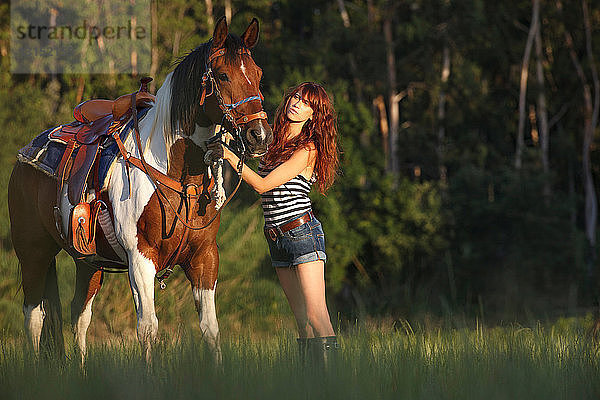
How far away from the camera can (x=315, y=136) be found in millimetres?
4590

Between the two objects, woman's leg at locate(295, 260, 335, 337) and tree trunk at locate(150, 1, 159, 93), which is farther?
tree trunk at locate(150, 1, 159, 93)

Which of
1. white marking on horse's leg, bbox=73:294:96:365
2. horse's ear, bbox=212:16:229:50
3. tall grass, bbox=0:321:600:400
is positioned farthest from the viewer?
white marking on horse's leg, bbox=73:294:96:365

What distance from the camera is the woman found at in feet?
14.5

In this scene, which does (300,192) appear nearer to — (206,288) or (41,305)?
(206,288)

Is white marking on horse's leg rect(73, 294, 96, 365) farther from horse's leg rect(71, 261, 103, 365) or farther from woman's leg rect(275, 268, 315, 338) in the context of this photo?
woman's leg rect(275, 268, 315, 338)

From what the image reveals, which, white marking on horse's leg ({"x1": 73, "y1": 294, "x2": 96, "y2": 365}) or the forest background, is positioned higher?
the forest background

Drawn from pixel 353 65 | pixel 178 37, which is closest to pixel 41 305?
pixel 178 37

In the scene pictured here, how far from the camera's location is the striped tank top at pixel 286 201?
4.48 meters

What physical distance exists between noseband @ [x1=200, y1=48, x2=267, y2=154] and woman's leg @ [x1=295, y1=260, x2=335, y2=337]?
791mm

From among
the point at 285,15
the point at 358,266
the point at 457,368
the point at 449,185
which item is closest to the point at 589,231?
the point at 449,185

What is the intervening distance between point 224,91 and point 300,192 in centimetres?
79

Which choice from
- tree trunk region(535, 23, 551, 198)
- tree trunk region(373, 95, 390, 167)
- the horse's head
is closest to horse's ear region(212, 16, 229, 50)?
the horse's head

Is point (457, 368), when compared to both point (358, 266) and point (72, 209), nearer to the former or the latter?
point (72, 209)

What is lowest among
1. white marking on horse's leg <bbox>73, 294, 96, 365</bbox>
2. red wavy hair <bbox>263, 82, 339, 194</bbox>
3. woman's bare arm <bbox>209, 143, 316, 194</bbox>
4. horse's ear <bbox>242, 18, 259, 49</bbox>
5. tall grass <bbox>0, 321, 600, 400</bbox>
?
tall grass <bbox>0, 321, 600, 400</bbox>
